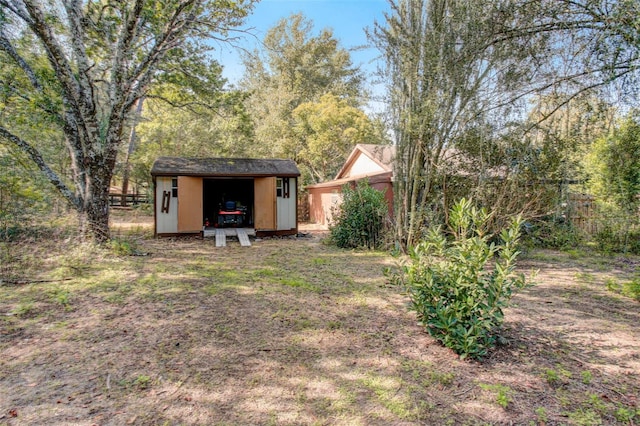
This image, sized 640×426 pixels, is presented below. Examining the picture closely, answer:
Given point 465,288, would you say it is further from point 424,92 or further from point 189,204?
point 189,204

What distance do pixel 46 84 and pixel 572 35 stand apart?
32.8 feet

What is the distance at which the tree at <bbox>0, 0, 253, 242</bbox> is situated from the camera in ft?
23.6

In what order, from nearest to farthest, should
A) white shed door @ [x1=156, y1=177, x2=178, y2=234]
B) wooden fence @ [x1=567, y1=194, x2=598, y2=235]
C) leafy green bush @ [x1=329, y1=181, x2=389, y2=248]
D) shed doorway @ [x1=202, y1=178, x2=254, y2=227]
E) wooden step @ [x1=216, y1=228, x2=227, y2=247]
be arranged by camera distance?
leafy green bush @ [x1=329, y1=181, x2=389, y2=248] < wooden fence @ [x1=567, y1=194, x2=598, y2=235] < wooden step @ [x1=216, y1=228, x2=227, y2=247] < white shed door @ [x1=156, y1=177, x2=178, y2=234] < shed doorway @ [x1=202, y1=178, x2=254, y2=227]

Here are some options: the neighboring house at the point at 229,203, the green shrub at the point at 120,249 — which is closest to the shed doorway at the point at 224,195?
the neighboring house at the point at 229,203

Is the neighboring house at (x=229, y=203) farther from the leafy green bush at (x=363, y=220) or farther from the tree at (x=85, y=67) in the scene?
the leafy green bush at (x=363, y=220)

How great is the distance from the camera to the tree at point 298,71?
23.1 m

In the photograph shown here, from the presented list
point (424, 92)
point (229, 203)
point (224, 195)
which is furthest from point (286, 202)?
point (424, 92)

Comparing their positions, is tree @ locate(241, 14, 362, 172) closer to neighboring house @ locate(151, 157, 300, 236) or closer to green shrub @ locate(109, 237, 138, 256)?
neighboring house @ locate(151, 157, 300, 236)

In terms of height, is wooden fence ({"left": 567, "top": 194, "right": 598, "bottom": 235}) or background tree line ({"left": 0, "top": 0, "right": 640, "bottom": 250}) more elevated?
background tree line ({"left": 0, "top": 0, "right": 640, "bottom": 250})

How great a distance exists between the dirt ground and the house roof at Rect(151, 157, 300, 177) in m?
5.83

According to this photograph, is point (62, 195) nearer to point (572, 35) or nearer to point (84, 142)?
point (84, 142)

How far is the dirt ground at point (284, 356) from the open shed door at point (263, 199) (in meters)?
6.17

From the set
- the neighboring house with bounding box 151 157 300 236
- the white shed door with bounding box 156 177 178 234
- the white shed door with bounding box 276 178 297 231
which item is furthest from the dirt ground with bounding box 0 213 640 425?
the white shed door with bounding box 276 178 297 231

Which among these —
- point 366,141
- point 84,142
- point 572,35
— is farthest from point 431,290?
point 366,141
